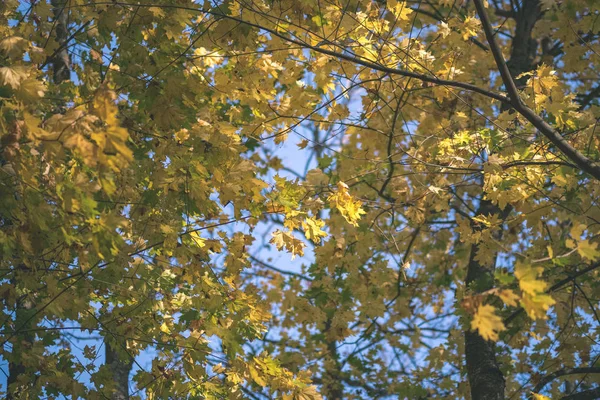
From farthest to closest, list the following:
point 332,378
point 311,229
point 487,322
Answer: point 332,378 → point 311,229 → point 487,322

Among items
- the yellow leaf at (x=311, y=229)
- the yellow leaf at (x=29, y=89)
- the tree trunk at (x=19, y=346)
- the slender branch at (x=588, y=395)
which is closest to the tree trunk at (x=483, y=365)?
the slender branch at (x=588, y=395)

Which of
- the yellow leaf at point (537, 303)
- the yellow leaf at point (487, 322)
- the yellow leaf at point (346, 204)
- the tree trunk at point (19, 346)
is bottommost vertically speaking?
the yellow leaf at point (487, 322)

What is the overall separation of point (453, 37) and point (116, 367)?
13.3ft

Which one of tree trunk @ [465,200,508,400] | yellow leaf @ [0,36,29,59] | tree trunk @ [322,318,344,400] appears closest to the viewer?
yellow leaf @ [0,36,29,59]

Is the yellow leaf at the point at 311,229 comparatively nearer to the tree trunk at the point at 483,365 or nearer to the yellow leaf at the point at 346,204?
the yellow leaf at the point at 346,204

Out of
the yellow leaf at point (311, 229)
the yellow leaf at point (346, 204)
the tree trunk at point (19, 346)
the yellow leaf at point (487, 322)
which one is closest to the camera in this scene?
the yellow leaf at point (487, 322)

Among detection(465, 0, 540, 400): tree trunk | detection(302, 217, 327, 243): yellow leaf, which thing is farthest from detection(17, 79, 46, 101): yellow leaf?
detection(465, 0, 540, 400): tree trunk

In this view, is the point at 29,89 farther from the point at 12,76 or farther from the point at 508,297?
the point at 508,297

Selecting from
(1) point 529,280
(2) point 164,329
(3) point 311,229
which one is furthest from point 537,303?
(2) point 164,329

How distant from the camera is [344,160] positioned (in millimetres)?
6711

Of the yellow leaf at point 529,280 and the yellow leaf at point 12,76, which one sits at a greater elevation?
the yellow leaf at point 12,76

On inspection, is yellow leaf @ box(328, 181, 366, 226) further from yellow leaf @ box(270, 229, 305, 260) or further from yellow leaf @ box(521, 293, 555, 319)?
yellow leaf @ box(521, 293, 555, 319)

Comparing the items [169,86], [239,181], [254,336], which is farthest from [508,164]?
[169,86]

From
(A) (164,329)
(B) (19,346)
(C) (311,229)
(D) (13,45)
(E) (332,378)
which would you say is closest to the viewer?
(D) (13,45)
